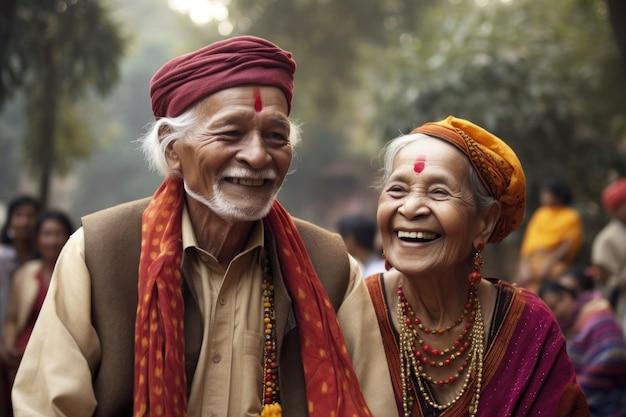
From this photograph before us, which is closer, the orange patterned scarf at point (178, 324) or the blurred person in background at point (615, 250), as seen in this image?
the orange patterned scarf at point (178, 324)

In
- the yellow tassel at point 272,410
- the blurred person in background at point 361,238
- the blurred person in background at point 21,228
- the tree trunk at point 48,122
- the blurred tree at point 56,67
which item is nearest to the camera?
the yellow tassel at point 272,410

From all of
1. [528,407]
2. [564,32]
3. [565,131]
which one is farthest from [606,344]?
[564,32]

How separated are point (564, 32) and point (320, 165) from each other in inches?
857

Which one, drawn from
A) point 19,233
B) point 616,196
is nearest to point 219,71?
point 19,233

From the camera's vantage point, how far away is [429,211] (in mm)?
2961

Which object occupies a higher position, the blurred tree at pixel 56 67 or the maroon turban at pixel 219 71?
the blurred tree at pixel 56 67

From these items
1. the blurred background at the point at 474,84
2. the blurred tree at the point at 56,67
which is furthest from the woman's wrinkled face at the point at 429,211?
the blurred tree at the point at 56,67

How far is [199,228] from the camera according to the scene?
2842 millimetres

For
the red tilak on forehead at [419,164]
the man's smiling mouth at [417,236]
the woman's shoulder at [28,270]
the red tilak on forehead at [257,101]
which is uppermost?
the red tilak on forehead at [257,101]

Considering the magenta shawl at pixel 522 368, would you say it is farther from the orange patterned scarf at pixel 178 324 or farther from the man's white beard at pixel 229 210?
the man's white beard at pixel 229 210

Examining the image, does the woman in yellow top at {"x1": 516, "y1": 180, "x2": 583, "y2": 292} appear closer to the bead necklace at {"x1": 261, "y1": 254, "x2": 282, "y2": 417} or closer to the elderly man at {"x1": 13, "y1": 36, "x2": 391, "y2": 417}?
the elderly man at {"x1": 13, "y1": 36, "x2": 391, "y2": 417}

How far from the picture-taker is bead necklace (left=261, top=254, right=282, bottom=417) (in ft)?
8.70

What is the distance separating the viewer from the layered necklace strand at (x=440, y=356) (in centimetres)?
304

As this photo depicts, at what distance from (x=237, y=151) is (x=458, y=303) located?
1.15 meters
